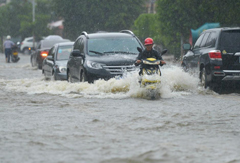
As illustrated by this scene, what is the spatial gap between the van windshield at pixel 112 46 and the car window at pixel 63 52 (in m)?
4.72

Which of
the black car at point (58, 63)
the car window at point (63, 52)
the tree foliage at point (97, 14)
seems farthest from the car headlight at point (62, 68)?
the tree foliage at point (97, 14)

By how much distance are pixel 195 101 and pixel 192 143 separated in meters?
5.15

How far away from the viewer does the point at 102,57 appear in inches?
595

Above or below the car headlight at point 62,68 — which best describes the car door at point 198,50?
above

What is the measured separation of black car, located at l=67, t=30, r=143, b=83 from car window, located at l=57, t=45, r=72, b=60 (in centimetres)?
334

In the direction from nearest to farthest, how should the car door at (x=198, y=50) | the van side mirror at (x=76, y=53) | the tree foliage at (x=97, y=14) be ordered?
the van side mirror at (x=76, y=53) < the car door at (x=198, y=50) < the tree foliage at (x=97, y=14)

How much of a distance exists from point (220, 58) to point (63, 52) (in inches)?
309

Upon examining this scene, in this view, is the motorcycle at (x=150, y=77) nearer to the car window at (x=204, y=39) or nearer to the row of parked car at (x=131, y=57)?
the row of parked car at (x=131, y=57)

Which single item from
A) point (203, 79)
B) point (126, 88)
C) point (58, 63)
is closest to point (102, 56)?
point (126, 88)

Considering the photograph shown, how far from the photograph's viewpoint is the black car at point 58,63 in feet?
63.8

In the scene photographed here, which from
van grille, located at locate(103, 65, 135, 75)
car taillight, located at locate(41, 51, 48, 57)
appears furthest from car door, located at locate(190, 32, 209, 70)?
car taillight, located at locate(41, 51, 48, 57)

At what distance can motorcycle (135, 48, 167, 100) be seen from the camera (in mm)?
12883

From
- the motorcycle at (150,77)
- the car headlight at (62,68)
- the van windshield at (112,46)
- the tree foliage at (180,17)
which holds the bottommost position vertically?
the car headlight at (62,68)

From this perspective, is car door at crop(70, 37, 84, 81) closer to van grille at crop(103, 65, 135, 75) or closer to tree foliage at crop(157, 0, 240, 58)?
van grille at crop(103, 65, 135, 75)
